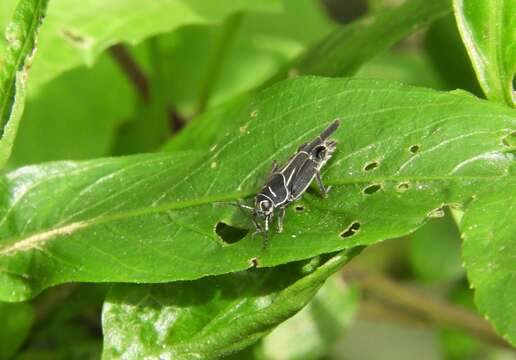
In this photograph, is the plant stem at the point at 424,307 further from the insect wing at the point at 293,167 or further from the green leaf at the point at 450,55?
the insect wing at the point at 293,167

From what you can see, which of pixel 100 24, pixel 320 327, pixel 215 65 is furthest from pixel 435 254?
pixel 100 24

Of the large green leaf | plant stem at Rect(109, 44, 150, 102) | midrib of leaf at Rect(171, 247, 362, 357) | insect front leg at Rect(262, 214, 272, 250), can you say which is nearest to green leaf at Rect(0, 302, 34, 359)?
the large green leaf

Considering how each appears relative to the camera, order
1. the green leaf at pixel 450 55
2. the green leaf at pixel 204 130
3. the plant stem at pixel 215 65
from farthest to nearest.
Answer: the plant stem at pixel 215 65
the green leaf at pixel 450 55
the green leaf at pixel 204 130

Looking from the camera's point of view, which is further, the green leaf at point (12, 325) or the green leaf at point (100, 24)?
the green leaf at point (100, 24)

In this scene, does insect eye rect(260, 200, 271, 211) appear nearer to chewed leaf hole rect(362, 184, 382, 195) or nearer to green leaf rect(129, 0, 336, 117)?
chewed leaf hole rect(362, 184, 382, 195)

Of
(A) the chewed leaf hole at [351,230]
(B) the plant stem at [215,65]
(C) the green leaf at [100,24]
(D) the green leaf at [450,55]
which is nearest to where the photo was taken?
(A) the chewed leaf hole at [351,230]

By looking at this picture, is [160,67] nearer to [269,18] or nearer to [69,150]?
[69,150]

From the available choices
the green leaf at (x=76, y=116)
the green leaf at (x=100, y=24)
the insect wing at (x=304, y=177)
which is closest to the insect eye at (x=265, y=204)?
the insect wing at (x=304, y=177)
